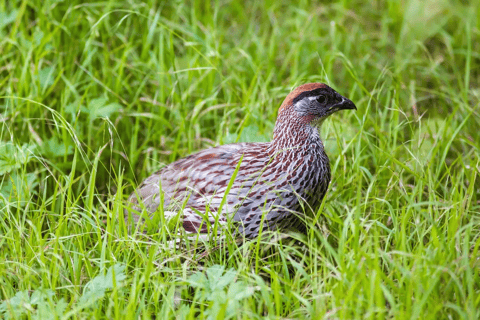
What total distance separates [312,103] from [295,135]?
215 millimetres

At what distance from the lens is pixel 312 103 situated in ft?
12.1

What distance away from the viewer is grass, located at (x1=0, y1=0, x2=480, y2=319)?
285 cm

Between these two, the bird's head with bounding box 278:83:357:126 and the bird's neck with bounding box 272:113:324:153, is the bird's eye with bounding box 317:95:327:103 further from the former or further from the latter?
the bird's neck with bounding box 272:113:324:153

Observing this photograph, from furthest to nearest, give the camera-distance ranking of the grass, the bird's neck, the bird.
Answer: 1. the bird's neck
2. the bird
3. the grass

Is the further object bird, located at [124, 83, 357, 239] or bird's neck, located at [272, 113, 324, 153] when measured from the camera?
bird's neck, located at [272, 113, 324, 153]

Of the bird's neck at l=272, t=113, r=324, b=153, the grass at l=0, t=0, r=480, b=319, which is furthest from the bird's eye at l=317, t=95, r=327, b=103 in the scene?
the grass at l=0, t=0, r=480, b=319

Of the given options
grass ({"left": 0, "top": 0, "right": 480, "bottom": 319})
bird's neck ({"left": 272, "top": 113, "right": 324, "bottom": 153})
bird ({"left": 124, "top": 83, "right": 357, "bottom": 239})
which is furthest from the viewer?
bird's neck ({"left": 272, "top": 113, "right": 324, "bottom": 153})

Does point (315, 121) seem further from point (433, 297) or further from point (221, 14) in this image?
point (221, 14)

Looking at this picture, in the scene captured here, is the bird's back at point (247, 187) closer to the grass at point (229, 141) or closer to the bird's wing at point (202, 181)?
the bird's wing at point (202, 181)

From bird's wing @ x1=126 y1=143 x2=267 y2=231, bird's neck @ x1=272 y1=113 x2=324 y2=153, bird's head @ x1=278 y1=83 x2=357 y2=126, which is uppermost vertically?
bird's head @ x1=278 y1=83 x2=357 y2=126

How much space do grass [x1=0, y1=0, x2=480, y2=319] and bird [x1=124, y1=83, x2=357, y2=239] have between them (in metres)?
0.17

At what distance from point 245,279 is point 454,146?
2519 millimetres

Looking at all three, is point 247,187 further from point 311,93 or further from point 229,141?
point 229,141

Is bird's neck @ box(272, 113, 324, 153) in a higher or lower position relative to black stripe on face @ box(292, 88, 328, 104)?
lower
